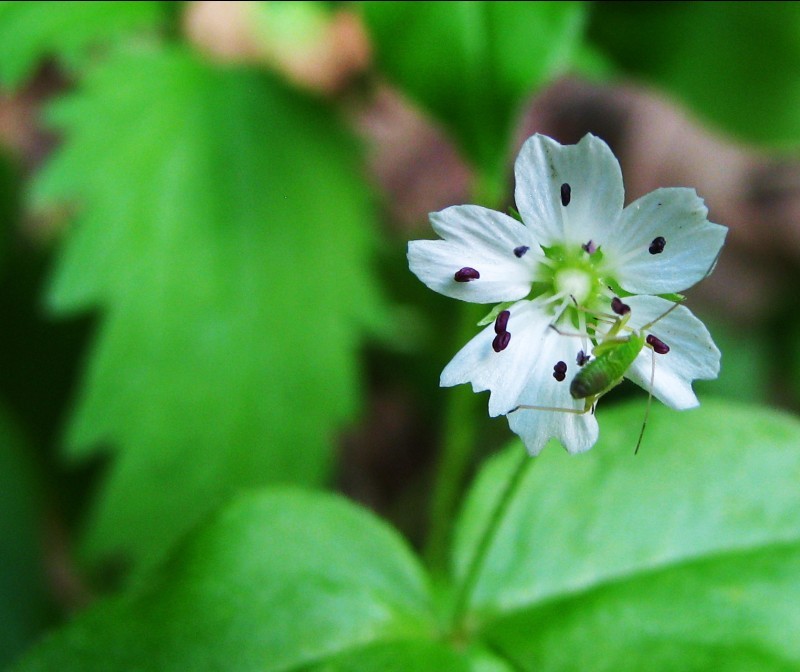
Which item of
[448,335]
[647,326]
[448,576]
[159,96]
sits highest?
[647,326]

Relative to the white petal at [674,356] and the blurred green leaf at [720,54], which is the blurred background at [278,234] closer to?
the blurred green leaf at [720,54]

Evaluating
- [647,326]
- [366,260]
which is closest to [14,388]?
[366,260]

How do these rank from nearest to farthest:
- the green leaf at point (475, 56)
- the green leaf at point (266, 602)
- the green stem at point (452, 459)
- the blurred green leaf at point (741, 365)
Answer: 1. the green leaf at point (266, 602)
2. the green leaf at point (475, 56)
3. the green stem at point (452, 459)
4. the blurred green leaf at point (741, 365)

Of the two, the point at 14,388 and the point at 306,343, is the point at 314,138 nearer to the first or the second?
the point at 306,343

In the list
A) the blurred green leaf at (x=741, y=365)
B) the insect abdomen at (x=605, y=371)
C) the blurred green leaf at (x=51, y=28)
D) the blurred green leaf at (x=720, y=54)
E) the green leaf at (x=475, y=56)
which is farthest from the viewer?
the blurred green leaf at (x=720, y=54)

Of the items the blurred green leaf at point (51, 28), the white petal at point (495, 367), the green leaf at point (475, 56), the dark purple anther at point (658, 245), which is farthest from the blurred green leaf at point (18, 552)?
the dark purple anther at point (658, 245)

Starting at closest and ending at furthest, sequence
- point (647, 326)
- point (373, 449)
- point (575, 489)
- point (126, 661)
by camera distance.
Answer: point (647, 326) → point (126, 661) → point (575, 489) → point (373, 449)

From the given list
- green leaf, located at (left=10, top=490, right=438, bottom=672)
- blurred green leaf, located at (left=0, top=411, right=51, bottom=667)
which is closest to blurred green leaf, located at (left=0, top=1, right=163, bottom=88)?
blurred green leaf, located at (left=0, top=411, right=51, bottom=667)
